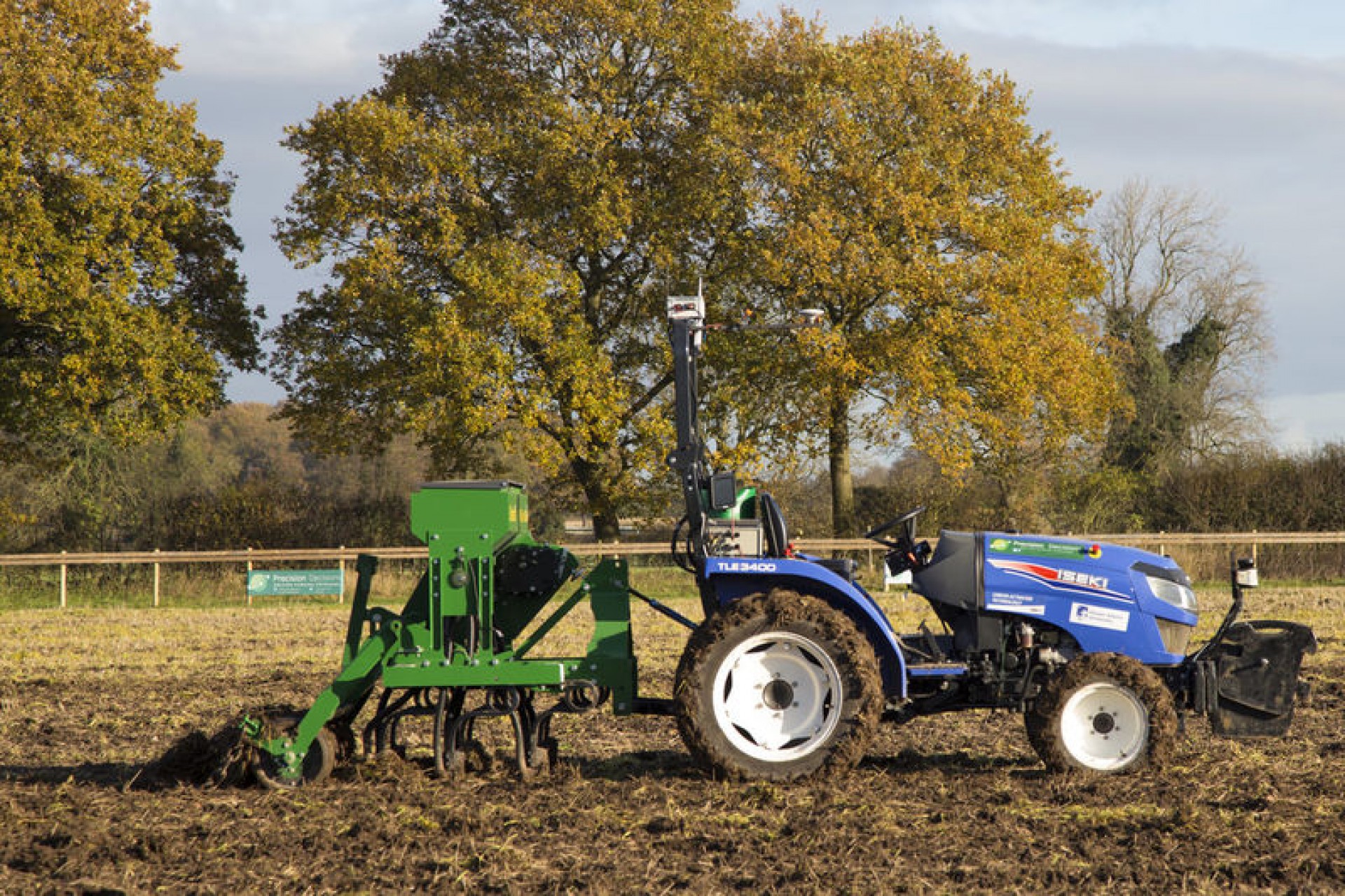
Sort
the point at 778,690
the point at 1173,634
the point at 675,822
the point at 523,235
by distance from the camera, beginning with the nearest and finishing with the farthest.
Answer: the point at 675,822
the point at 778,690
the point at 1173,634
the point at 523,235

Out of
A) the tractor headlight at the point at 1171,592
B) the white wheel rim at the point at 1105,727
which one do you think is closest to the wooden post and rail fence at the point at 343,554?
the tractor headlight at the point at 1171,592

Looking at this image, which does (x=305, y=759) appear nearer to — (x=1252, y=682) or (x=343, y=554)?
(x=1252, y=682)

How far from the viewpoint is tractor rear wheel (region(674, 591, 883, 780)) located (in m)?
6.74

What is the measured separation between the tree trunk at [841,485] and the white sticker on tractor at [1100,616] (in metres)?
19.9

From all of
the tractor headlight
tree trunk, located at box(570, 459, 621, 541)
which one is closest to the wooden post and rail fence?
tree trunk, located at box(570, 459, 621, 541)

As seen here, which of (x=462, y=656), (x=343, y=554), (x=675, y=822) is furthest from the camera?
(x=343, y=554)

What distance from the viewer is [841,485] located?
27594mm

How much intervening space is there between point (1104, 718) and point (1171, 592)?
81 cm

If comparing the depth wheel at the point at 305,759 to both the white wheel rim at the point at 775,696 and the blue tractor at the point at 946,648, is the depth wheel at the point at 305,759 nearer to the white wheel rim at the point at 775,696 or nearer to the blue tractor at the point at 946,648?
the blue tractor at the point at 946,648

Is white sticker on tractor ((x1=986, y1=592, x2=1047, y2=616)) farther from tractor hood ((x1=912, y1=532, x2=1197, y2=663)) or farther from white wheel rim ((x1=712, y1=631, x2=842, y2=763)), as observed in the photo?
white wheel rim ((x1=712, y1=631, x2=842, y2=763))

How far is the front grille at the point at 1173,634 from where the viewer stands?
7.22 m

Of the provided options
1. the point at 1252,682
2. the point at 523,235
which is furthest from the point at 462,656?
the point at 523,235

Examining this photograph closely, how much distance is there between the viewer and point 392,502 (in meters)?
28.4

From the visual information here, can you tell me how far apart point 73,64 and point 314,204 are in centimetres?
468
